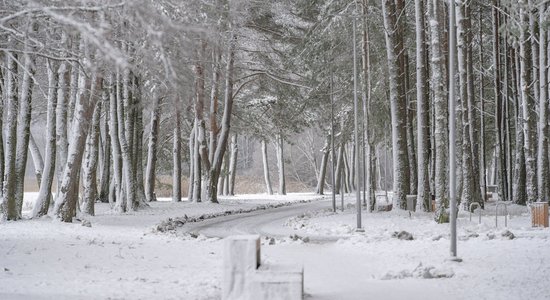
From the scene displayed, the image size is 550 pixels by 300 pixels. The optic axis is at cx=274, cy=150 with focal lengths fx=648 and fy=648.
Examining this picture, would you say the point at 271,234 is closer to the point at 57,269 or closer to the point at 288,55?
the point at 57,269

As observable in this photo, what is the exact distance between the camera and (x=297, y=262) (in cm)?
1109

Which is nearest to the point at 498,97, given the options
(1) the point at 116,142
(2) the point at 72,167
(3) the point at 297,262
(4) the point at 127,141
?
(4) the point at 127,141

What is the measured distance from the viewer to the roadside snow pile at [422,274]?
10.8 metres

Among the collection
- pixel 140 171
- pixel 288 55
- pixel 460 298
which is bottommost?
pixel 460 298

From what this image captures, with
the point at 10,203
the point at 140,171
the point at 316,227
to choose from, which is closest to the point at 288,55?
the point at 140,171

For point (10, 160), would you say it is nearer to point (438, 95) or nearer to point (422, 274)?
point (438, 95)

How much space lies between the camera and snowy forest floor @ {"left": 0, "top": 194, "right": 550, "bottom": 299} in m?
9.58

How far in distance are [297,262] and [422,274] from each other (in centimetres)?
210

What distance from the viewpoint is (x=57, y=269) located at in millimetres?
11406

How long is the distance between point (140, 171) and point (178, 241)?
15.3 m

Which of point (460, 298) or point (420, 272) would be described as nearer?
point (460, 298)

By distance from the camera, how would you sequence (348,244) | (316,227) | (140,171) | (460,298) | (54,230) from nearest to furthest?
1. (460,298)
2. (348,244)
3. (54,230)
4. (316,227)
5. (140,171)

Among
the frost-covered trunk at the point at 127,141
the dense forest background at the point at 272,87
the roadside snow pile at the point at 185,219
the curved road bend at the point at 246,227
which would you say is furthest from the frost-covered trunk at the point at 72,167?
the frost-covered trunk at the point at 127,141

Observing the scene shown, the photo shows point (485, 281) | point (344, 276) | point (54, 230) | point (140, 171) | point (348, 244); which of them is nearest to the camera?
point (485, 281)
